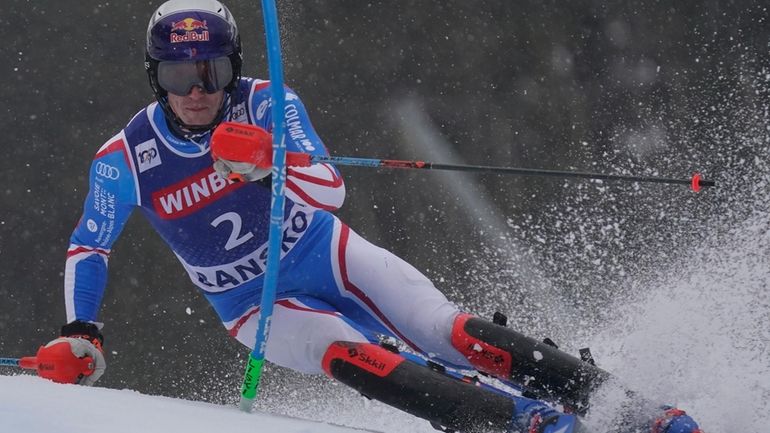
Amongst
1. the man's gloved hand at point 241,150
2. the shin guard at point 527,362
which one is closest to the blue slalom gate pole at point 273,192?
the man's gloved hand at point 241,150

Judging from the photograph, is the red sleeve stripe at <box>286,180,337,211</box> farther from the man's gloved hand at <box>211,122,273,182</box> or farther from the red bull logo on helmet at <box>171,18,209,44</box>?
the red bull logo on helmet at <box>171,18,209,44</box>

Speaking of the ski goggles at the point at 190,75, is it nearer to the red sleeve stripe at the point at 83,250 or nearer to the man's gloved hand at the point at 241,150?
the man's gloved hand at the point at 241,150

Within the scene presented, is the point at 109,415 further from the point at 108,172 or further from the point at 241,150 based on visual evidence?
the point at 108,172

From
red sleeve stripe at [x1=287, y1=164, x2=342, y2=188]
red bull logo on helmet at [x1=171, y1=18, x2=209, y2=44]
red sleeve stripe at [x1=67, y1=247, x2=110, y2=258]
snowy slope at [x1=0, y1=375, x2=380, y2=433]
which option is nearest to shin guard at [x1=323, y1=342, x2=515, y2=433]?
snowy slope at [x1=0, y1=375, x2=380, y2=433]

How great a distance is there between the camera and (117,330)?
5.17 m

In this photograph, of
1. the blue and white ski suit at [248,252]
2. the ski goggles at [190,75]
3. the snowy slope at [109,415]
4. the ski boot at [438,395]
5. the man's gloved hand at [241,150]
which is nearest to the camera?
the snowy slope at [109,415]

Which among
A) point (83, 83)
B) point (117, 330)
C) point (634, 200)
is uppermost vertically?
point (634, 200)

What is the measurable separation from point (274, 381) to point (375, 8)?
2261 millimetres

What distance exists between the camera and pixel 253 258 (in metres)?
2.82

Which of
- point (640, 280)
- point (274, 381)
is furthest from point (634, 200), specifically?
point (274, 381)

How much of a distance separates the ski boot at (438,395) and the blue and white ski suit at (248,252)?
106mm

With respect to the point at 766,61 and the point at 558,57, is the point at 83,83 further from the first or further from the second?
the point at 766,61

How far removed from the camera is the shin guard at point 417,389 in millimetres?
2316

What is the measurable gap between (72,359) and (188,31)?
954 millimetres
